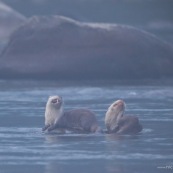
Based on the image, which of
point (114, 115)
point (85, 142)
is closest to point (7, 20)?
point (114, 115)

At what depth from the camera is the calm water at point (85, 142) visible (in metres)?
13.0

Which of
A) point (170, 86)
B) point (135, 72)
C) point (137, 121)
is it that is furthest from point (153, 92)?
point (137, 121)

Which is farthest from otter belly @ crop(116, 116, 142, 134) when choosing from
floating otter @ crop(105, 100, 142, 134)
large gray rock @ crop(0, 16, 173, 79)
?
large gray rock @ crop(0, 16, 173, 79)

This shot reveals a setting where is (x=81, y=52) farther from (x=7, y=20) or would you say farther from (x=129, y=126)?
(x=129, y=126)

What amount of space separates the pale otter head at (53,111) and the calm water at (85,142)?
25 cm

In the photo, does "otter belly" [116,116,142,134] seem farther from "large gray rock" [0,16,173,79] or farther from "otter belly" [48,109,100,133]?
"large gray rock" [0,16,173,79]

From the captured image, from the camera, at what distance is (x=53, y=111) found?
16.8m

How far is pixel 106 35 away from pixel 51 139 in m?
15.4

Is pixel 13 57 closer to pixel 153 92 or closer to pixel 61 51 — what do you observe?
pixel 61 51

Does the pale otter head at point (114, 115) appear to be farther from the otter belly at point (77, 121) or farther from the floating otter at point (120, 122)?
the otter belly at point (77, 121)

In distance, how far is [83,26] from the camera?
3125cm

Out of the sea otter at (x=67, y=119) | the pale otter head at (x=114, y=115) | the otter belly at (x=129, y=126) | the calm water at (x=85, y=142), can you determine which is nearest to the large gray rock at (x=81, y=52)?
the calm water at (x=85, y=142)

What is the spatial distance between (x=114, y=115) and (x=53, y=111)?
922mm

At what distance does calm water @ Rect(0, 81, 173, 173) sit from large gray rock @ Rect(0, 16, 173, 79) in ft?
20.2
